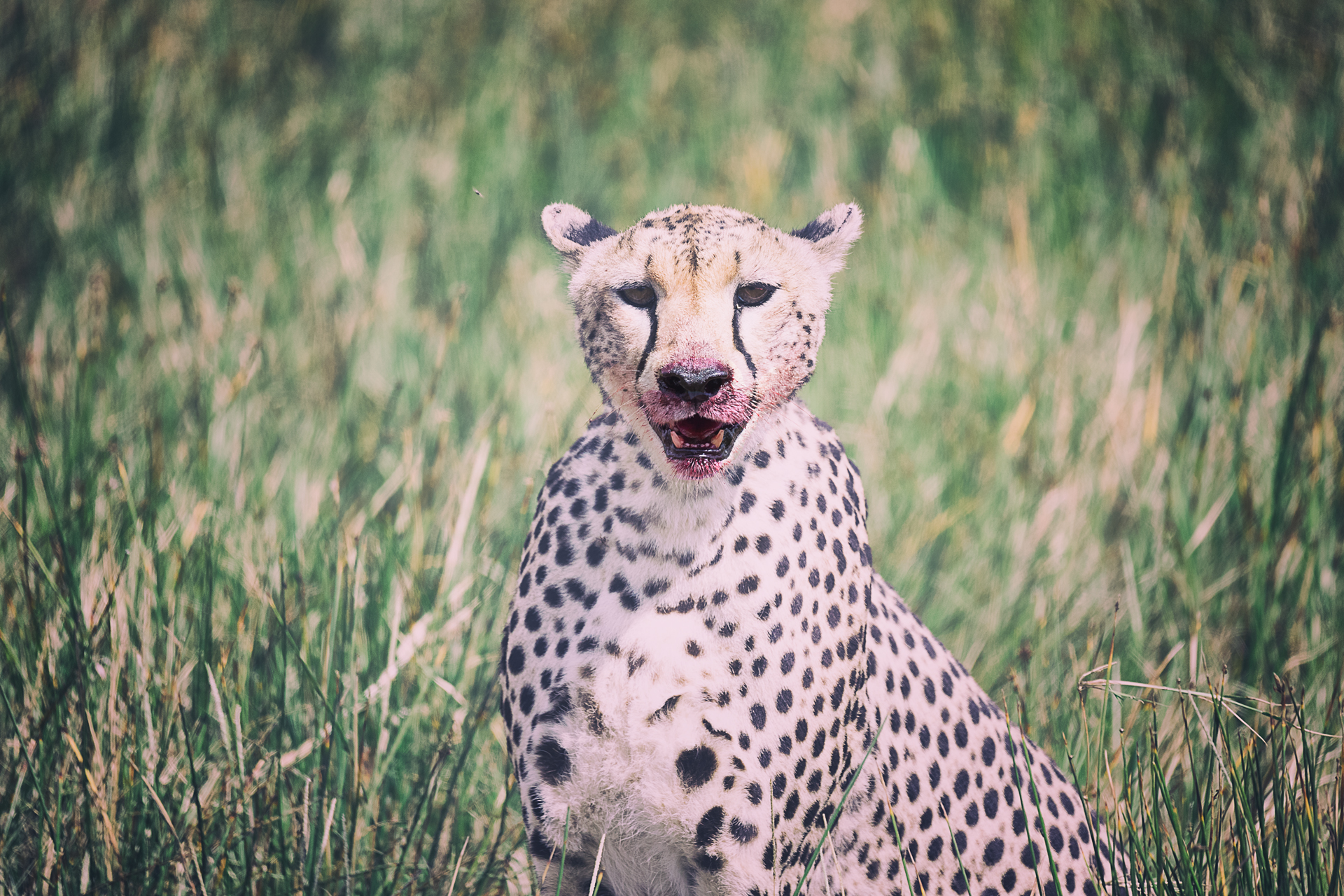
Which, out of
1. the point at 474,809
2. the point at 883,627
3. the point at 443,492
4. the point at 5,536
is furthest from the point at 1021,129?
the point at 5,536

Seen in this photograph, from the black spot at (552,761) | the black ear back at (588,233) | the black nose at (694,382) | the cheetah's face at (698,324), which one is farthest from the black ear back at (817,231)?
the black spot at (552,761)

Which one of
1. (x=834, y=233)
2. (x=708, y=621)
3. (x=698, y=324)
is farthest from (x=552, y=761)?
(x=834, y=233)

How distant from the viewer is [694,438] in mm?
1628

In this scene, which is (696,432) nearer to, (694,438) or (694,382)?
(694,438)

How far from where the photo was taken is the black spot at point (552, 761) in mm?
1690

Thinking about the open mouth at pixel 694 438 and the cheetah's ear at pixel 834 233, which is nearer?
the open mouth at pixel 694 438

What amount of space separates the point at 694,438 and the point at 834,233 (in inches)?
21.1

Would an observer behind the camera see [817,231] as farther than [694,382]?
Yes

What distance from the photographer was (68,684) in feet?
6.45

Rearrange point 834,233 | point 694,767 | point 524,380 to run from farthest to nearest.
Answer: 1. point 524,380
2. point 834,233
3. point 694,767

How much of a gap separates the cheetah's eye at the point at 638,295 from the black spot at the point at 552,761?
737mm

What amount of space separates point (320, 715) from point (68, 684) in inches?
21.1

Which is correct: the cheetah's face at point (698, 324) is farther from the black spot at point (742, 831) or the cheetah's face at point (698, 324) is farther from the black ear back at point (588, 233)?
the black spot at point (742, 831)

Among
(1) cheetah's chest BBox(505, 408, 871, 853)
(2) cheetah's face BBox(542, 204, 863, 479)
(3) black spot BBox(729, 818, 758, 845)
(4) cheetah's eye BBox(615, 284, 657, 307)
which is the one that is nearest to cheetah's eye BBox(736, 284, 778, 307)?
(2) cheetah's face BBox(542, 204, 863, 479)
